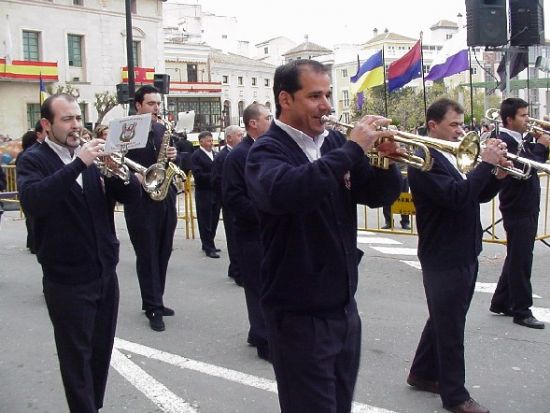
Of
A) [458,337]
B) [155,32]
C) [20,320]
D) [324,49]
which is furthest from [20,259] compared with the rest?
[324,49]

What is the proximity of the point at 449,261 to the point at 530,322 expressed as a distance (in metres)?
2.27

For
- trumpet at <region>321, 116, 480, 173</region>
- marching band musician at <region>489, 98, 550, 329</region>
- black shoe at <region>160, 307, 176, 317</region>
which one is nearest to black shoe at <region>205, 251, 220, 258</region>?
black shoe at <region>160, 307, 176, 317</region>

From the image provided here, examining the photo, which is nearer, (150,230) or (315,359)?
(315,359)

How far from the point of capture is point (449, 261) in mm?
4188

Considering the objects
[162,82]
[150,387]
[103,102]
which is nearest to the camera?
[150,387]

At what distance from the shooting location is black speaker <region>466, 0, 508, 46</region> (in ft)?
Result: 31.9

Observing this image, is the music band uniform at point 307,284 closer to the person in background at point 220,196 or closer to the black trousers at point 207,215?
the person in background at point 220,196

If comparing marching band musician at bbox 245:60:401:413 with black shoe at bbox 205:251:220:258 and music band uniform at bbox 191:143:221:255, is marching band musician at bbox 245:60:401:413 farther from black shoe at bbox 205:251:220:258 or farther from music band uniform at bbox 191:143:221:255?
music band uniform at bbox 191:143:221:255

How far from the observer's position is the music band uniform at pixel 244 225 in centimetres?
510

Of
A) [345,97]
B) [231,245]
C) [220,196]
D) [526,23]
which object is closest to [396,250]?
[231,245]

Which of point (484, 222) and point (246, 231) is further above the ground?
point (246, 231)

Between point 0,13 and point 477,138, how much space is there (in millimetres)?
44156

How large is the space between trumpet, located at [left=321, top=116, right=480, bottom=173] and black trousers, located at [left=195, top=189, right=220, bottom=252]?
6.52m

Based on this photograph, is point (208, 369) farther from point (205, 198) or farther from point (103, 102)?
point (103, 102)
